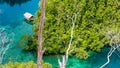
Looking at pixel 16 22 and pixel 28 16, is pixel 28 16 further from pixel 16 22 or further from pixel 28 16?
pixel 16 22

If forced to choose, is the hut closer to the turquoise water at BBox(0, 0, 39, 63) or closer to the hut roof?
the hut roof

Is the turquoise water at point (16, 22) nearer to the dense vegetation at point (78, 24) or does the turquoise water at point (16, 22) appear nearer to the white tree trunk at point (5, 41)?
the white tree trunk at point (5, 41)

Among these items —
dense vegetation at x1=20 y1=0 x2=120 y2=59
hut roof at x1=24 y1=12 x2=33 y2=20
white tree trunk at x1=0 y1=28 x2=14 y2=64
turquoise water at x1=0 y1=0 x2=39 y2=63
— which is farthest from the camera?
hut roof at x1=24 y1=12 x2=33 y2=20

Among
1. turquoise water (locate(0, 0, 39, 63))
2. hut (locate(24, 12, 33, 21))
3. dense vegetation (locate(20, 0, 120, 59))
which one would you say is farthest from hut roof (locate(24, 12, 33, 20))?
dense vegetation (locate(20, 0, 120, 59))

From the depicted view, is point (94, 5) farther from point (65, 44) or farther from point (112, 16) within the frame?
point (65, 44)

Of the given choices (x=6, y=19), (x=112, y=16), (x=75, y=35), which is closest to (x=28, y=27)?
(x=6, y=19)

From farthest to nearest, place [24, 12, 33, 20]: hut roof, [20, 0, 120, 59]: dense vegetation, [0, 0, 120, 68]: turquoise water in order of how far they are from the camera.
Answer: [24, 12, 33, 20]: hut roof
[20, 0, 120, 59]: dense vegetation
[0, 0, 120, 68]: turquoise water

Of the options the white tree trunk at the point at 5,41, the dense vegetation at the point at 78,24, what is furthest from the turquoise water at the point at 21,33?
the dense vegetation at the point at 78,24
